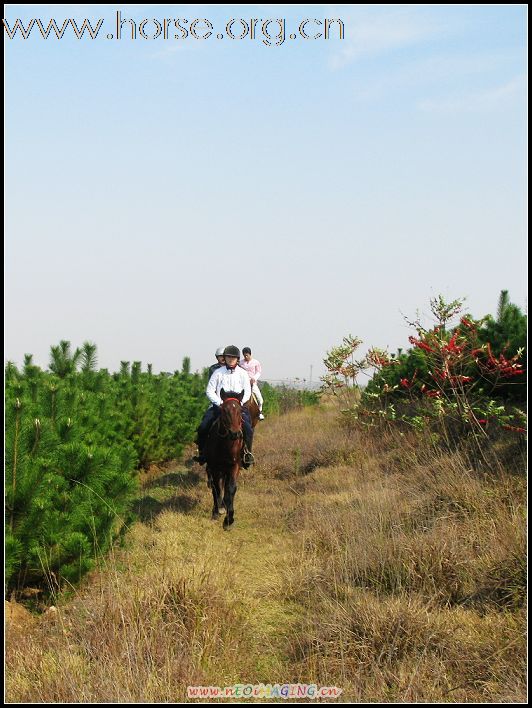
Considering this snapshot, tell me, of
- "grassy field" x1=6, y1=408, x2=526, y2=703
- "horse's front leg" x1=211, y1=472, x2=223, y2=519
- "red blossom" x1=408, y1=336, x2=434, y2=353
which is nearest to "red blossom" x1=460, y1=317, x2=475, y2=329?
"red blossom" x1=408, y1=336, x2=434, y2=353

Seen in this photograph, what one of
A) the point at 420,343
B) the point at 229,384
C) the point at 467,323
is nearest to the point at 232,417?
the point at 229,384

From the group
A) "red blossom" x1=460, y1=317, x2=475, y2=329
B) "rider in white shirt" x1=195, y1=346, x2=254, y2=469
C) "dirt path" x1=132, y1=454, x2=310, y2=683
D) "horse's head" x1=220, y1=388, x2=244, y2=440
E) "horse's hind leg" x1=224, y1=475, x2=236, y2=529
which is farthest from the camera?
"red blossom" x1=460, y1=317, x2=475, y2=329

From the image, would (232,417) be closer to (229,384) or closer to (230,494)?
(229,384)

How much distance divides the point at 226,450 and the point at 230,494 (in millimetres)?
656

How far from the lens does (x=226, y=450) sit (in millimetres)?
10125

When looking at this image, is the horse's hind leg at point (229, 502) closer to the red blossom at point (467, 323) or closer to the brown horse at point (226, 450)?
the brown horse at point (226, 450)

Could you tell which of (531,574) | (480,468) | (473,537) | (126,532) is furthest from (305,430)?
(531,574)

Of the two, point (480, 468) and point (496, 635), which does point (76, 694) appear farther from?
point (480, 468)

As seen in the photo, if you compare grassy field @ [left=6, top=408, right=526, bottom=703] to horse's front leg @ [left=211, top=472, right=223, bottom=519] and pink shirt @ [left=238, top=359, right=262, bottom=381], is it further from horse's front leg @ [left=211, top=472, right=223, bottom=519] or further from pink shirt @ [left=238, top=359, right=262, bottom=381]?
pink shirt @ [left=238, top=359, right=262, bottom=381]

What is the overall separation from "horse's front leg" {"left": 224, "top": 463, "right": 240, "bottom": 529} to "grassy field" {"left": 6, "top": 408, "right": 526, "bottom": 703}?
1.68 feet

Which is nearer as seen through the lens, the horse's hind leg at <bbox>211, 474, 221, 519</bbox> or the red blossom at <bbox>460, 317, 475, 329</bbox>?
the horse's hind leg at <bbox>211, 474, 221, 519</bbox>

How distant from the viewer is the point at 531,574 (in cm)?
546

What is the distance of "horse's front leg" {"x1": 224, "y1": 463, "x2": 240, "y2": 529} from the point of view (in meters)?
9.91

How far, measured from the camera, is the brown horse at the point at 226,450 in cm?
961
